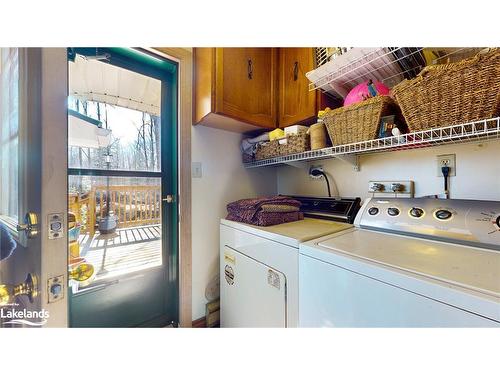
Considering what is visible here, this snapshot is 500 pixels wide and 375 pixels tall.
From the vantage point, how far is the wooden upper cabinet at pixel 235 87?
1.14 m

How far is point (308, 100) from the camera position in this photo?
1.19 m

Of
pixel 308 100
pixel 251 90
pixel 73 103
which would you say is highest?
pixel 251 90

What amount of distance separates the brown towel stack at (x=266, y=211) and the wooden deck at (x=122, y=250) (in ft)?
1.90

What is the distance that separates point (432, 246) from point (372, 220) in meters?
0.27

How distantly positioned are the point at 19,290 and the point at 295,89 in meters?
1.57

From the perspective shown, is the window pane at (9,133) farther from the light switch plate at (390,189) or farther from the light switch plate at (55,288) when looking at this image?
the light switch plate at (390,189)

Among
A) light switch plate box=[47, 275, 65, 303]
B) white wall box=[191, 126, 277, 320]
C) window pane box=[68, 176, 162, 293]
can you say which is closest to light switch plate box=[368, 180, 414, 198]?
white wall box=[191, 126, 277, 320]

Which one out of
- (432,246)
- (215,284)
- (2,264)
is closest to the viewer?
(2,264)

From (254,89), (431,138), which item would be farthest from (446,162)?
(254,89)

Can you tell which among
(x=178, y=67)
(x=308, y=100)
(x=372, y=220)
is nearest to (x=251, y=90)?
(x=308, y=100)

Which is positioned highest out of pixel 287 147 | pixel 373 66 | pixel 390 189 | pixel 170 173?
pixel 373 66

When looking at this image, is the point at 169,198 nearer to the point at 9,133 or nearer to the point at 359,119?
the point at 9,133

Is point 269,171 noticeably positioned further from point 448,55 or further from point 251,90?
point 448,55

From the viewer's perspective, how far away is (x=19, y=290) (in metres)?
0.58
